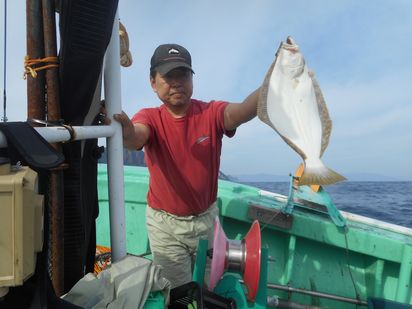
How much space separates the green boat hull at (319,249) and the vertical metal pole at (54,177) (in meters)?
2.31

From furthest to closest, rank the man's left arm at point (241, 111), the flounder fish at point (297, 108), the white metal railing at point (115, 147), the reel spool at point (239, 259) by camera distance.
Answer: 1. the man's left arm at point (241, 111)
2. the flounder fish at point (297, 108)
3. the reel spool at point (239, 259)
4. the white metal railing at point (115, 147)

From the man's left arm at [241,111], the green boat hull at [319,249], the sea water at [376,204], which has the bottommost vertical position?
the sea water at [376,204]

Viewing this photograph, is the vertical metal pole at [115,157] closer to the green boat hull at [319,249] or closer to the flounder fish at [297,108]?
the flounder fish at [297,108]

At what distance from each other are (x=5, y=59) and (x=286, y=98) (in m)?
1.84

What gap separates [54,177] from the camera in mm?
1539

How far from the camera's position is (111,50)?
1.69m


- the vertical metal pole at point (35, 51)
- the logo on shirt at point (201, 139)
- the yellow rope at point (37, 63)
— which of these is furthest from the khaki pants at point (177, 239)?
the yellow rope at point (37, 63)

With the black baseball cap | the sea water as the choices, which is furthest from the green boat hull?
the black baseball cap

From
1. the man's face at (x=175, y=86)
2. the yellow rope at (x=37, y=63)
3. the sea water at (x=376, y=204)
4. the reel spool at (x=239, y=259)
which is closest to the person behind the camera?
the yellow rope at (x=37, y=63)

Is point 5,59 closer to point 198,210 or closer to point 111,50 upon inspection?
point 111,50

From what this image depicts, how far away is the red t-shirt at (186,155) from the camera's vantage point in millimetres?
2636

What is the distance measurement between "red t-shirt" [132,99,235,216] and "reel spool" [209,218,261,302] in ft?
2.28

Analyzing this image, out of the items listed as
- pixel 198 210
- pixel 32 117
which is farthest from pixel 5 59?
pixel 198 210

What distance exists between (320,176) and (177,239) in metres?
1.31
